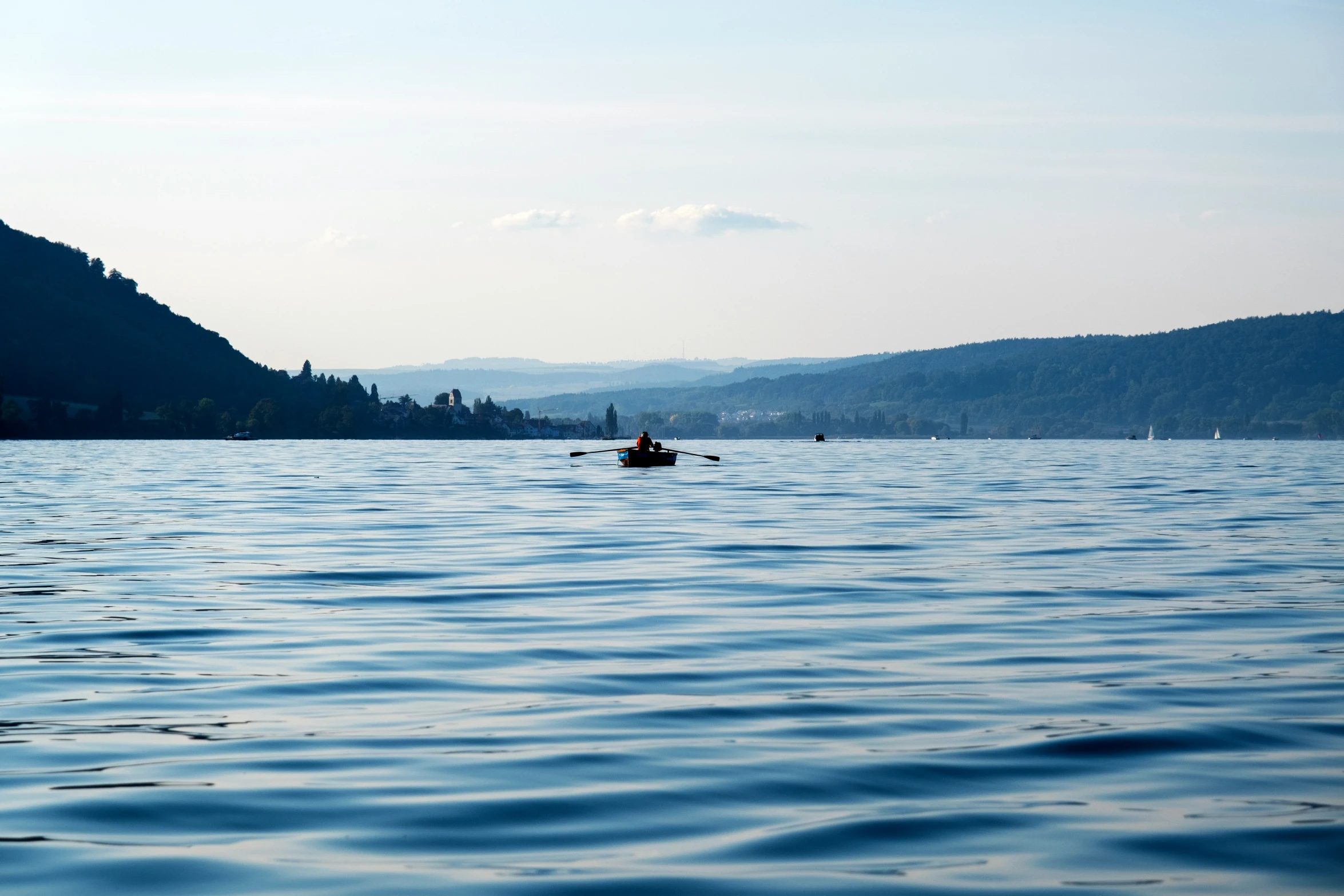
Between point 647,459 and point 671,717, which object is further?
point 647,459

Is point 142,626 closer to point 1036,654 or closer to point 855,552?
point 1036,654

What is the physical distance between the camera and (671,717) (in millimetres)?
12242

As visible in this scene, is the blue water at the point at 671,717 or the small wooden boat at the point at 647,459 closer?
the blue water at the point at 671,717

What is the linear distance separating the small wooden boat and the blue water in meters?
49.9

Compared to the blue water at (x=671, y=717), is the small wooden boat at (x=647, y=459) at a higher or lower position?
higher

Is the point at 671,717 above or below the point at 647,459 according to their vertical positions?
below

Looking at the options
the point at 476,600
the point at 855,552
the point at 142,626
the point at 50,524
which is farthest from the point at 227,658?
the point at 50,524

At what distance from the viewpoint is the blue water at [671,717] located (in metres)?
8.24

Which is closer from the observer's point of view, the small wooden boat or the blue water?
the blue water

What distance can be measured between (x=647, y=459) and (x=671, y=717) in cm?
6791

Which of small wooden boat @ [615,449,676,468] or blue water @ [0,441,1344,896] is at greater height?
small wooden boat @ [615,449,676,468]

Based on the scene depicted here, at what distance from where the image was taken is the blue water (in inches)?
324

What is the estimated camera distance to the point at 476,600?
20.3 metres

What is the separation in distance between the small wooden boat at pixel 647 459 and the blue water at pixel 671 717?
4990cm
